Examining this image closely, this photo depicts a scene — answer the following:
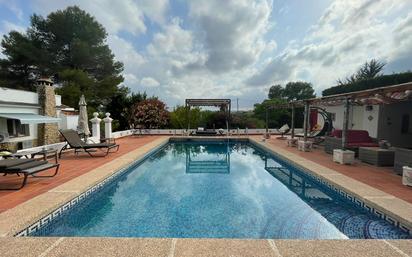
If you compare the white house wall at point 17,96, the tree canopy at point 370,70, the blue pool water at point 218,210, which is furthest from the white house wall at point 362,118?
the white house wall at point 17,96

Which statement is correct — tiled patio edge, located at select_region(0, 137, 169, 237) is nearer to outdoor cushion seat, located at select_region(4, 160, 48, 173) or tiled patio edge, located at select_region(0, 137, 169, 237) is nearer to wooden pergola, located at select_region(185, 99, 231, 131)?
outdoor cushion seat, located at select_region(4, 160, 48, 173)

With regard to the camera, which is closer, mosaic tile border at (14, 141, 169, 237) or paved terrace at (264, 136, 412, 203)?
mosaic tile border at (14, 141, 169, 237)

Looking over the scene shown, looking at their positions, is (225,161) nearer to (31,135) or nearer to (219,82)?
(31,135)

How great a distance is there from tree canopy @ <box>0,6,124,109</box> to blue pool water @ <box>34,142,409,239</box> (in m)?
16.9

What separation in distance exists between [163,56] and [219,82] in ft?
21.7

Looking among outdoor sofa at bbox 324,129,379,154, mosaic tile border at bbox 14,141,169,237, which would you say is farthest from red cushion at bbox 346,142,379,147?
mosaic tile border at bbox 14,141,169,237

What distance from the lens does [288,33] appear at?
1270cm

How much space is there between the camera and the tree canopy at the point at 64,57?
20.5 metres

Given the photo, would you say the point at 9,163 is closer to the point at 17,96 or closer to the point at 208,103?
the point at 17,96

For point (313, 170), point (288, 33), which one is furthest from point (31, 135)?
point (288, 33)

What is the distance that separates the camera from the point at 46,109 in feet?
46.6

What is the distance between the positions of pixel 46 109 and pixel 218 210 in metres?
14.1

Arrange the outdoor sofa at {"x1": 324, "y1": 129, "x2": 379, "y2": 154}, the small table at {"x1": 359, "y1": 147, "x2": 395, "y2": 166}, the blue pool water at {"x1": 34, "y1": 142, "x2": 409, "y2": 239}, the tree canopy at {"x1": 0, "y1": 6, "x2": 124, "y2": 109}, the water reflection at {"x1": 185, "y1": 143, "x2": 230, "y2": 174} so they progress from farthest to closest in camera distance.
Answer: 1. the tree canopy at {"x1": 0, "y1": 6, "x2": 124, "y2": 109}
2. the outdoor sofa at {"x1": 324, "y1": 129, "x2": 379, "y2": 154}
3. the water reflection at {"x1": 185, "y1": 143, "x2": 230, "y2": 174}
4. the small table at {"x1": 359, "y1": 147, "x2": 395, "y2": 166}
5. the blue pool water at {"x1": 34, "y1": 142, "x2": 409, "y2": 239}

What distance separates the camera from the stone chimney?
1395cm
